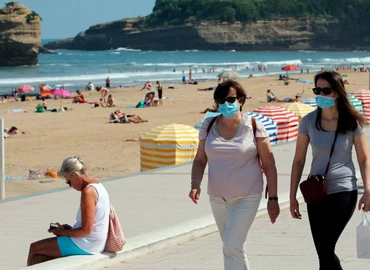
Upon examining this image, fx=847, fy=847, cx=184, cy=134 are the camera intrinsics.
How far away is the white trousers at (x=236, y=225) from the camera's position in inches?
198

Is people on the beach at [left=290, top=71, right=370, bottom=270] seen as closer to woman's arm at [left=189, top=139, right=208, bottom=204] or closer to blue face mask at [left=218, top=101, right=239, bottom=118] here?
blue face mask at [left=218, top=101, right=239, bottom=118]

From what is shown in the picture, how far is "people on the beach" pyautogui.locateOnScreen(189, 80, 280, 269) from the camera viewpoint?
16.6 ft

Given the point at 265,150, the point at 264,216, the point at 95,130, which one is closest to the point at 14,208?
the point at 264,216

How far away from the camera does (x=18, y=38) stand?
93000 mm

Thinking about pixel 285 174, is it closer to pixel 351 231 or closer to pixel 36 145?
pixel 351 231

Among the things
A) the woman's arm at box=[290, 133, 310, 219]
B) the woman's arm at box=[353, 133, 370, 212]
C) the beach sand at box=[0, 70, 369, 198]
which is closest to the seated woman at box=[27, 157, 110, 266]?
the woman's arm at box=[290, 133, 310, 219]

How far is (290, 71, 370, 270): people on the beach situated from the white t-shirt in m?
0.26

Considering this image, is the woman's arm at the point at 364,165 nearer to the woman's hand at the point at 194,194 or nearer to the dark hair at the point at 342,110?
the dark hair at the point at 342,110

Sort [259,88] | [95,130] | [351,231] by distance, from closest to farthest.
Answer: [351,231]
[95,130]
[259,88]

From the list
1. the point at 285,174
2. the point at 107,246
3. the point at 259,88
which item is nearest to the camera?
the point at 107,246

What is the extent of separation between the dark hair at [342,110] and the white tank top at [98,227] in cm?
168

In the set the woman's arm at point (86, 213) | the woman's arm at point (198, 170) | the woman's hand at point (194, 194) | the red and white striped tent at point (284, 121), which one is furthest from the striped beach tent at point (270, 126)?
the woman's hand at point (194, 194)

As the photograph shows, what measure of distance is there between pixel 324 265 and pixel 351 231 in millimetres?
2524

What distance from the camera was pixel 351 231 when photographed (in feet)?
24.2
